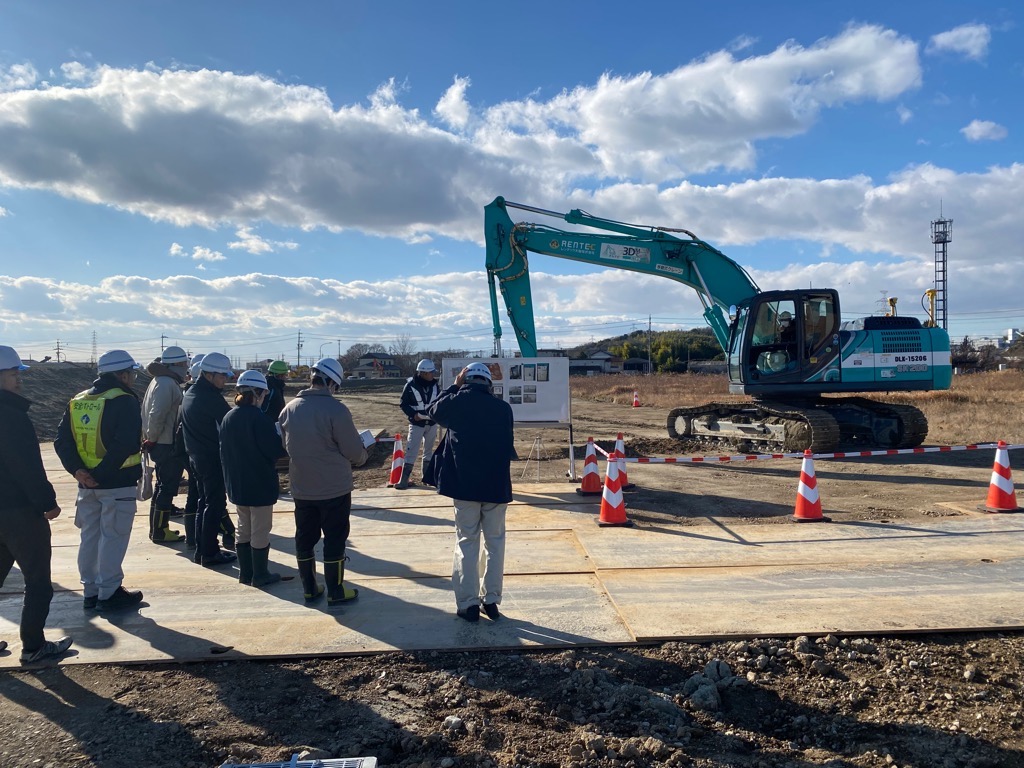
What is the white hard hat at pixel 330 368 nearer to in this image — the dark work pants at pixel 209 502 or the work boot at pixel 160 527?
the dark work pants at pixel 209 502

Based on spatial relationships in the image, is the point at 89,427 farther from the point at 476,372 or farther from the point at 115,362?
the point at 476,372

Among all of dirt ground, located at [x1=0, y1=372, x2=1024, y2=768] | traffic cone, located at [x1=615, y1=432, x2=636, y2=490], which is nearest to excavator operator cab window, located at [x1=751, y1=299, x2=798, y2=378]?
traffic cone, located at [x1=615, y1=432, x2=636, y2=490]

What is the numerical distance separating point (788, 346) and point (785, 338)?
0.21 m

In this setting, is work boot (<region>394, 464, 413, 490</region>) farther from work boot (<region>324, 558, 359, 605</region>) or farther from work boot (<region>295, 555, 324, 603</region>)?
work boot (<region>324, 558, 359, 605</region>)

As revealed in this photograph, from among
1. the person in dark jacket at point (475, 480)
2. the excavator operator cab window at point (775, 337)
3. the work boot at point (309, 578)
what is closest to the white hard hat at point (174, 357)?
the work boot at point (309, 578)

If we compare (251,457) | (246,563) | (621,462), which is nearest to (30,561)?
(251,457)

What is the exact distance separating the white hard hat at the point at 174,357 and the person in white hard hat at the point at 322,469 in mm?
2628

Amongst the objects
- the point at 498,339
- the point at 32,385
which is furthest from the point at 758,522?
the point at 32,385

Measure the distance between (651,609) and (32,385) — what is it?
33256 millimetres

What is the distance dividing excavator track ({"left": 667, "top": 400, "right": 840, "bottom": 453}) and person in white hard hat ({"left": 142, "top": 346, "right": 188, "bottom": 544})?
1024 centimetres

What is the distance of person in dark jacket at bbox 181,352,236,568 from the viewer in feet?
20.9

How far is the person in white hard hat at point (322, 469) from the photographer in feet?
16.8

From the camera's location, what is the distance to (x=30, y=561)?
4406mm

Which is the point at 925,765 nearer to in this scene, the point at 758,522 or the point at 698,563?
the point at 698,563
